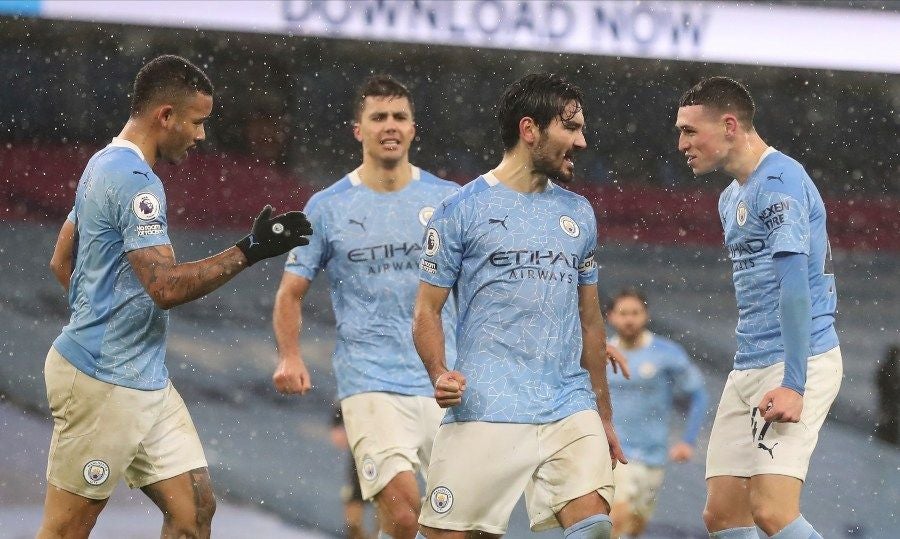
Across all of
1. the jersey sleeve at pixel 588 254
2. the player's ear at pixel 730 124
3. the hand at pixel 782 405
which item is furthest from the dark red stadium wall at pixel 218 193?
the hand at pixel 782 405

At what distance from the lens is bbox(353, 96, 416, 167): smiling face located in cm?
571

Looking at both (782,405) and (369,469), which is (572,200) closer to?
(782,405)

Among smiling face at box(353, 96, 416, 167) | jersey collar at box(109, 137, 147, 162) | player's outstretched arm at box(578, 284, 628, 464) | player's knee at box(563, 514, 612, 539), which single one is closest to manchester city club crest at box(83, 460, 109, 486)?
jersey collar at box(109, 137, 147, 162)

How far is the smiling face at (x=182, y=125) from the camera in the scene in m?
4.41

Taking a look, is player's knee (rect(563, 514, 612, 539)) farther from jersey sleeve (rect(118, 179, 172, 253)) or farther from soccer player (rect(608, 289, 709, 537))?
soccer player (rect(608, 289, 709, 537))

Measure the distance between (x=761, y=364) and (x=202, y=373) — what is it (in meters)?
9.31

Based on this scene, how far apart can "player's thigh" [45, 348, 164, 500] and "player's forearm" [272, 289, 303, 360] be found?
114cm

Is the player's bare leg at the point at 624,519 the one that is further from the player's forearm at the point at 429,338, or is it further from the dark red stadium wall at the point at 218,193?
the dark red stadium wall at the point at 218,193

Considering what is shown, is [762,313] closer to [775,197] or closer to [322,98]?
[775,197]

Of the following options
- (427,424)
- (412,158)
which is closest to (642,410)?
(427,424)

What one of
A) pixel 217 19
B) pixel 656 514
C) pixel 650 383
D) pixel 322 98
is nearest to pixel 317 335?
pixel 322 98

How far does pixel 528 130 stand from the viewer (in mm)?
4305

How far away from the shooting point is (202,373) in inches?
522

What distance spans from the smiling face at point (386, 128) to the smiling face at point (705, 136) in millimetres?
1293
